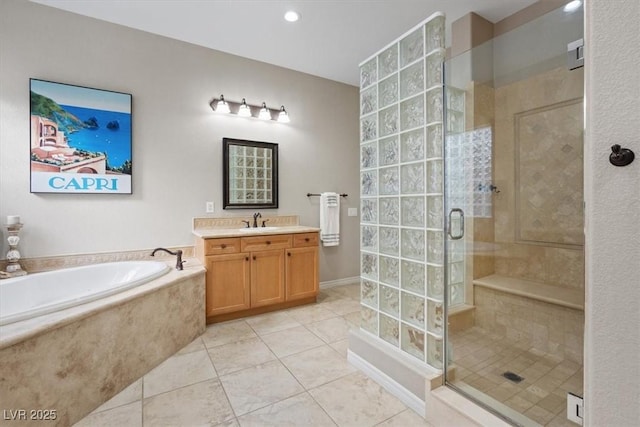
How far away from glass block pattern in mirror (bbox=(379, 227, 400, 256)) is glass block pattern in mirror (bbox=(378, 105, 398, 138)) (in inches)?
24.6

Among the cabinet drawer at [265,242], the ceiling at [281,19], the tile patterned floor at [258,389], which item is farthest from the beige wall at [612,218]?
the cabinet drawer at [265,242]

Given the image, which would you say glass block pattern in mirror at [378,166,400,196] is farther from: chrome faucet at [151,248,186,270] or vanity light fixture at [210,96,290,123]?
vanity light fixture at [210,96,290,123]

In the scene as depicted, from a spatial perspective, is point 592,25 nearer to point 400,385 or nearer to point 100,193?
point 400,385

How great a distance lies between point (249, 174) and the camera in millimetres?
3375

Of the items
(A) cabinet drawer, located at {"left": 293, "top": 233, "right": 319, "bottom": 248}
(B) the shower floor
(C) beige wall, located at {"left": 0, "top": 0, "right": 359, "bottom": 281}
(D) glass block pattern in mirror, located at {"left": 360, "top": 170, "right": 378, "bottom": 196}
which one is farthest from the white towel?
(B) the shower floor

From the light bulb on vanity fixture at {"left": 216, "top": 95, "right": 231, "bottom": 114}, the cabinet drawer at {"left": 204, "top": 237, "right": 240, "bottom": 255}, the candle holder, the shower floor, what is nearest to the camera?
the shower floor

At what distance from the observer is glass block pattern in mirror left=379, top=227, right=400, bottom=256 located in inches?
72.7

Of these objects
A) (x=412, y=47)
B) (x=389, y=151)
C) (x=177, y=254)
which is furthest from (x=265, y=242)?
(x=412, y=47)

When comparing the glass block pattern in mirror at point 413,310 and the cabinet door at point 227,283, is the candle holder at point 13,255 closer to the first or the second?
the cabinet door at point 227,283

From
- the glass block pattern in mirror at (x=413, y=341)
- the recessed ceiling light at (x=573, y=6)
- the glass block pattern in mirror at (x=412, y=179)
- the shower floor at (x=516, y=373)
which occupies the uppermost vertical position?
the recessed ceiling light at (x=573, y=6)

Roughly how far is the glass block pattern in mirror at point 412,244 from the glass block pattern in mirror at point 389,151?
45 centimetres

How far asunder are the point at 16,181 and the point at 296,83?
2.86 meters

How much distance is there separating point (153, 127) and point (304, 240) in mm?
1877

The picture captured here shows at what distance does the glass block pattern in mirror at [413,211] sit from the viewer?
5.49 ft
